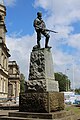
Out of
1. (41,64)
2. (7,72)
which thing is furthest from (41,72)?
(7,72)

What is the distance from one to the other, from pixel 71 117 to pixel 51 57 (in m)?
2.83

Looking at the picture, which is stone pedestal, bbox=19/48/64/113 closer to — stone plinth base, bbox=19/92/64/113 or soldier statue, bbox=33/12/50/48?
stone plinth base, bbox=19/92/64/113

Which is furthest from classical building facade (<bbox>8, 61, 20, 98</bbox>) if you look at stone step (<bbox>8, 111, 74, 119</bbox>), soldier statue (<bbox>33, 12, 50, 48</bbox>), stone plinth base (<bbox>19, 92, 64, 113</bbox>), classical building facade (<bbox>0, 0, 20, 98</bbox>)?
stone step (<bbox>8, 111, 74, 119</bbox>)

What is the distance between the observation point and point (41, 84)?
36.7ft

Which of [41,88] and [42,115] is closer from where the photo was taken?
[42,115]

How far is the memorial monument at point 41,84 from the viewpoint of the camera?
10.8m

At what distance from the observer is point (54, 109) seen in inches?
428

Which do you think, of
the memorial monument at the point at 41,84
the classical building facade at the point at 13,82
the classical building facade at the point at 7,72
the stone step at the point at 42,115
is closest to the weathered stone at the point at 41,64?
the memorial monument at the point at 41,84

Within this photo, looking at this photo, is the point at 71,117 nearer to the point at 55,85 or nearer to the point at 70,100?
the point at 55,85

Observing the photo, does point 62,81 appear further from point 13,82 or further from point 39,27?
point 39,27

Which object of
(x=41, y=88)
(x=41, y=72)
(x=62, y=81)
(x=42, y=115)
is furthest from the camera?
(x=62, y=81)

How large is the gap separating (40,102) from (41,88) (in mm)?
644

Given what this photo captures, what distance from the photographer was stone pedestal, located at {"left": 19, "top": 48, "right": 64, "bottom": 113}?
1073 cm

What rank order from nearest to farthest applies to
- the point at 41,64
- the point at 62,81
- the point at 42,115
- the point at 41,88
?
the point at 42,115
the point at 41,88
the point at 41,64
the point at 62,81
